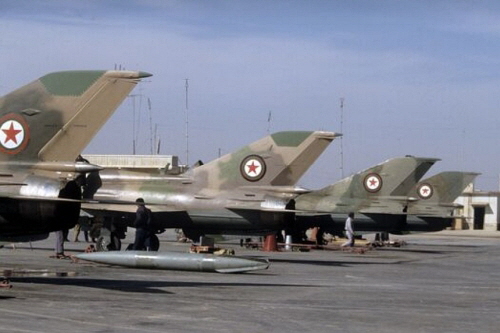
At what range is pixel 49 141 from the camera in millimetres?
18141

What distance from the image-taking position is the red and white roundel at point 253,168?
100ft

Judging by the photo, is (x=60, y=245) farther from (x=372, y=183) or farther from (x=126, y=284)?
(x=372, y=183)

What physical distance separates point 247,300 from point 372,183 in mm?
25561

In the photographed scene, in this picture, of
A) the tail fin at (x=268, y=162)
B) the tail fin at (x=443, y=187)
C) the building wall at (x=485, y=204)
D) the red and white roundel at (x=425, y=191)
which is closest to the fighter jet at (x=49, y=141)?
the tail fin at (x=268, y=162)

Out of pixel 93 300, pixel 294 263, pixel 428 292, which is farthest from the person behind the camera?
pixel 294 263

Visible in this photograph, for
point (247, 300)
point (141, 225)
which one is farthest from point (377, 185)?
point (247, 300)

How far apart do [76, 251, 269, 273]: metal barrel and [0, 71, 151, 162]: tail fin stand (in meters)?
4.41

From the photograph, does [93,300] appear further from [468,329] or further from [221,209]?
[221,209]

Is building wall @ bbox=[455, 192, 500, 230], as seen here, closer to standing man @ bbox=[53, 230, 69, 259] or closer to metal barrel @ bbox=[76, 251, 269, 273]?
A: standing man @ bbox=[53, 230, 69, 259]

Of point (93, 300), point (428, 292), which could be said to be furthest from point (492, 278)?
point (93, 300)

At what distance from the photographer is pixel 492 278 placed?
25.2 meters

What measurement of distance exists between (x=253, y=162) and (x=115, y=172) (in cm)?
426

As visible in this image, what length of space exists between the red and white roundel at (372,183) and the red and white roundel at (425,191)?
492 centimetres

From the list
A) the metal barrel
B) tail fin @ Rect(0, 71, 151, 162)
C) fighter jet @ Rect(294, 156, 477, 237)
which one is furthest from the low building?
tail fin @ Rect(0, 71, 151, 162)
